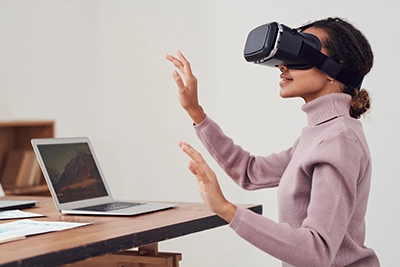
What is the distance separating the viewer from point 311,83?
187 cm

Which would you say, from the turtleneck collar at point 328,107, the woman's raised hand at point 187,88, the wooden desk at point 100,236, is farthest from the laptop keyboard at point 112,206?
the turtleneck collar at point 328,107

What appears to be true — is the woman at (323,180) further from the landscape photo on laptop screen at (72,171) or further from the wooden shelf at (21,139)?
the wooden shelf at (21,139)

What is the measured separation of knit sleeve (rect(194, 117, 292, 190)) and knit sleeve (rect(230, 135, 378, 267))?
0.57 m

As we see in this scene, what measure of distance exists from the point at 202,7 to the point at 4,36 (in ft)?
4.31

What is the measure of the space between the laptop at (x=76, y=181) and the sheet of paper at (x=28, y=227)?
21 cm

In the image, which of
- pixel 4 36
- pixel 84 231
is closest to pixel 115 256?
pixel 84 231

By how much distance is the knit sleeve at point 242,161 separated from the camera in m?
2.27

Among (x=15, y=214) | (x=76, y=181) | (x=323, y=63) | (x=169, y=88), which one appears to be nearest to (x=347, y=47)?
(x=323, y=63)

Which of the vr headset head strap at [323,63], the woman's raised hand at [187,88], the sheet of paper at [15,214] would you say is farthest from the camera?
the woman's raised hand at [187,88]

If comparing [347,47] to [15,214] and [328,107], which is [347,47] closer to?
[328,107]

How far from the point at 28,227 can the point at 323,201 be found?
31.5 inches

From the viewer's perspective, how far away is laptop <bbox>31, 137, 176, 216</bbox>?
2.13 meters

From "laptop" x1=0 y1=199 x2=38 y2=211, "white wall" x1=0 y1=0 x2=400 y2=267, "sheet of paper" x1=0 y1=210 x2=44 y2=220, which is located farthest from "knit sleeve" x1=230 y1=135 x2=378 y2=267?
"white wall" x1=0 y1=0 x2=400 y2=267

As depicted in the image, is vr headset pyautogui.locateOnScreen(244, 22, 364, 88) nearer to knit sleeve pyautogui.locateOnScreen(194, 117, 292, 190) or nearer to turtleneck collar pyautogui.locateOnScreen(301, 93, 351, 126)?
turtleneck collar pyautogui.locateOnScreen(301, 93, 351, 126)
